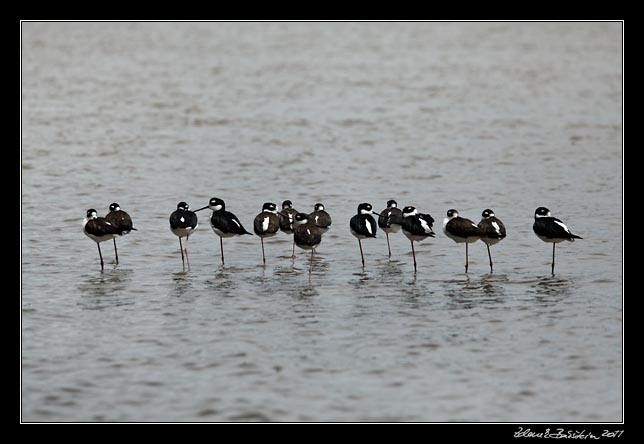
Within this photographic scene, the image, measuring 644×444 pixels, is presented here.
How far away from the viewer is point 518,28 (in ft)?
191

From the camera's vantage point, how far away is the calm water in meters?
11.0

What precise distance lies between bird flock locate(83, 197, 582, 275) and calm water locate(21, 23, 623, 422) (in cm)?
42

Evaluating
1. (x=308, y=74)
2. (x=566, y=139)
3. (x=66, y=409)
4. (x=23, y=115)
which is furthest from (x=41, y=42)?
(x=66, y=409)

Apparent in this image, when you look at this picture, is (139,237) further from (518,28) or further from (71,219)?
(518,28)

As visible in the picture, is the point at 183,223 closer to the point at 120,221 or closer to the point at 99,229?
the point at 120,221

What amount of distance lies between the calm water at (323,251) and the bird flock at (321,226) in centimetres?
42

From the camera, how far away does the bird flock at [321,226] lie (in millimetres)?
16266

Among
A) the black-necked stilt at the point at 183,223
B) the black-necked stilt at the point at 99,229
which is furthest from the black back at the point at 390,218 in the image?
the black-necked stilt at the point at 99,229

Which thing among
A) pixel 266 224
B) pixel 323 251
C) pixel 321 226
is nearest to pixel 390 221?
pixel 321 226

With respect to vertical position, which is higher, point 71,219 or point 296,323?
point 71,219

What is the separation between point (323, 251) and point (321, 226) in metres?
0.62

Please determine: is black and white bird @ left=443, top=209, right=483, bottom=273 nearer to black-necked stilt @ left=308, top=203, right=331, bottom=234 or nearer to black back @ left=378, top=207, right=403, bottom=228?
black back @ left=378, top=207, right=403, bottom=228

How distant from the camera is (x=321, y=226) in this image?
1725 centimetres

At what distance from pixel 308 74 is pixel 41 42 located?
1679 cm
